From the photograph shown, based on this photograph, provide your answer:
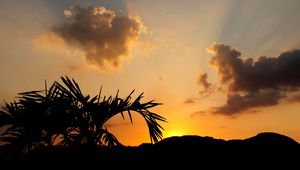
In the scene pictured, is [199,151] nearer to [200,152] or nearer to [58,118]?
[200,152]

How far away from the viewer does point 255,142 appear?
5.51 metres

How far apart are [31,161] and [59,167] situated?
58cm

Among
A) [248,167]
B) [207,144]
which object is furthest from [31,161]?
[248,167]

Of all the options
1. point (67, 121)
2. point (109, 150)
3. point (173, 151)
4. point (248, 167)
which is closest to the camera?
point (248, 167)

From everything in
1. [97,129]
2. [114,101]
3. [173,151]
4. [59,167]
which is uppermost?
[114,101]

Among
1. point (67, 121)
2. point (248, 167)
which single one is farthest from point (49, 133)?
point (248, 167)

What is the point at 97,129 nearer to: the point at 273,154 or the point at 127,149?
the point at 127,149

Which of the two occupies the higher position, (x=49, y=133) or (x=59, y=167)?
(x=49, y=133)

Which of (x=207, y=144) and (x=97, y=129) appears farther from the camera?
(x=97, y=129)

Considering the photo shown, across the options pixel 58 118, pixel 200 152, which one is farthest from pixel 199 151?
pixel 58 118

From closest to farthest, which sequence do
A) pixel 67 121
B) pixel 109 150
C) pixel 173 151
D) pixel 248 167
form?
pixel 248 167 → pixel 173 151 → pixel 109 150 → pixel 67 121

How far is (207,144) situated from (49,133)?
302 centimetres

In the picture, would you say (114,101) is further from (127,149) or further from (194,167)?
(194,167)

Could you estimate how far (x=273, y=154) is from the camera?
5273 mm
